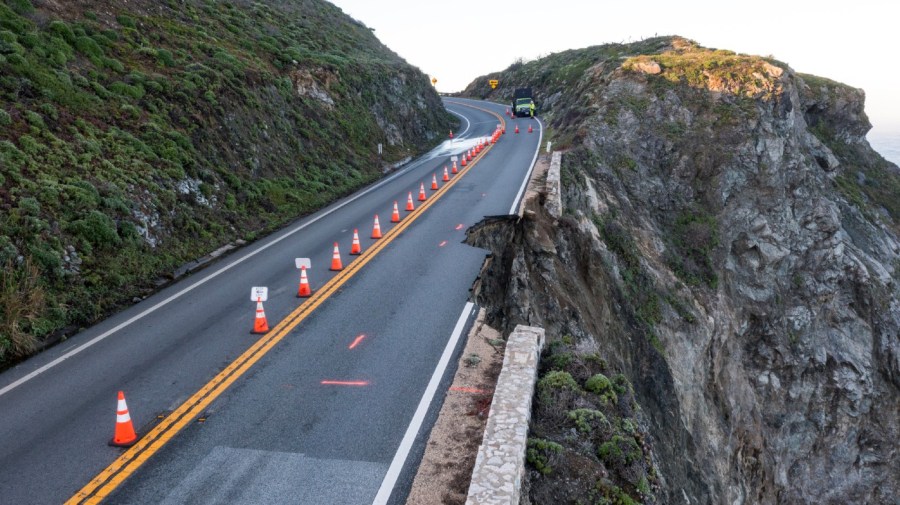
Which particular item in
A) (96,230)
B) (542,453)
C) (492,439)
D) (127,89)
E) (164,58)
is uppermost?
(164,58)

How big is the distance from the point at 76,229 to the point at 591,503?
39.8 ft

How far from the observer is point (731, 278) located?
30469 millimetres

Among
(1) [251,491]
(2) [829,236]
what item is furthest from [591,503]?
(2) [829,236]

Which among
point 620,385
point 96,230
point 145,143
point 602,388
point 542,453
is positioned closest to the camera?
point 542,453

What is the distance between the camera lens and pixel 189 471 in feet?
24.4

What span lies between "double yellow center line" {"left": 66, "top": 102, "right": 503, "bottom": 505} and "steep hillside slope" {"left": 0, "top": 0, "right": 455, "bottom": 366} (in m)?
3.90

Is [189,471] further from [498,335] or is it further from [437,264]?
[437,264]

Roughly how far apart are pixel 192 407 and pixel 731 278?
27.7 m

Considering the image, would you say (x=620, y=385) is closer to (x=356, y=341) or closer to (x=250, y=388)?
(x=356, y=341)

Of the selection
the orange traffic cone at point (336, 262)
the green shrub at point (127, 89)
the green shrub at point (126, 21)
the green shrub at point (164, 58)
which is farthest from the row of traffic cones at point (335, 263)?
the green shrub at point (126, 21)

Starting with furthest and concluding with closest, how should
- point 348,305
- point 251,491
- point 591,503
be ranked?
1. point 348,305
2. point 591,503
3. point 251,491

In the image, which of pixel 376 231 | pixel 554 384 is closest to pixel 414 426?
pixel 554 384

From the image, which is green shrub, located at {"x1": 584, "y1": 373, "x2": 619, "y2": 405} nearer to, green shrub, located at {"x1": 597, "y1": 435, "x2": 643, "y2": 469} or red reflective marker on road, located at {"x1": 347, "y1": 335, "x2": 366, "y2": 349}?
green shrub, located at {"x1": 597, "y1": 435, "x2": 643, "y2": 469}

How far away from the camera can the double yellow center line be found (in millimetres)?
7164
